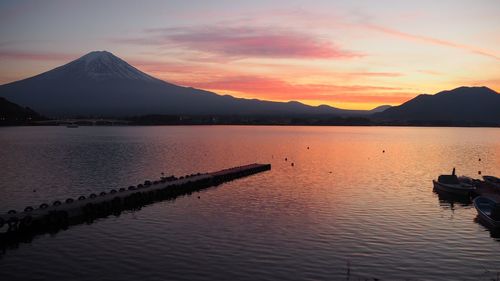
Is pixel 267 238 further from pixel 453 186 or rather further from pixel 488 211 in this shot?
pixel 453 186

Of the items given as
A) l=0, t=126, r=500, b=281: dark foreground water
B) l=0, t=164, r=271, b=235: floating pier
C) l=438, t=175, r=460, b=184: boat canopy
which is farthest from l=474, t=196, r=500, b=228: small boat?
l=0, t=164, r=271, b=235: floating pier

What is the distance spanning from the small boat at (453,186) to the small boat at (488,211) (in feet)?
24.5

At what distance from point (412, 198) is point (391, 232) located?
1413cm

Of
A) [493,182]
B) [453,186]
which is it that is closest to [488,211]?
[453,186]

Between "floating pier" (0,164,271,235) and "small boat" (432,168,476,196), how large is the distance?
20909mm

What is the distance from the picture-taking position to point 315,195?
135 ft

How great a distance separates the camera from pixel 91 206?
3105 cm

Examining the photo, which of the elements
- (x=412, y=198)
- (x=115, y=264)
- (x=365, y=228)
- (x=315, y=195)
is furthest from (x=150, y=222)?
(x=412, y=198)

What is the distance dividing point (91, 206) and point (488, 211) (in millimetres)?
25635

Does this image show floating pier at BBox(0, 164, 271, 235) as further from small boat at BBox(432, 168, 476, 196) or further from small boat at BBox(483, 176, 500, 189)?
small boat at BBox(483, 176, 500, 189)

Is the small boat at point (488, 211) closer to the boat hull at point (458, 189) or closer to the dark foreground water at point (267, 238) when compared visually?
the dark foreground water at point (267, 238)

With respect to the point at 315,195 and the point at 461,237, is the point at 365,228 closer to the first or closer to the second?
the point at 461,237

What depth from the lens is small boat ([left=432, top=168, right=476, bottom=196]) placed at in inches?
1635

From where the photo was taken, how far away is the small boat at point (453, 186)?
136ft
